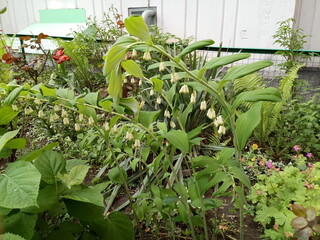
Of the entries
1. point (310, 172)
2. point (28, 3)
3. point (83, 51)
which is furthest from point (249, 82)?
point (28, 3)

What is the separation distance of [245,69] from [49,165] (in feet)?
2.51

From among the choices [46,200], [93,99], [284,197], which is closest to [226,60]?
[93,99]

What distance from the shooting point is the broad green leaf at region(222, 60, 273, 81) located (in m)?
0.74

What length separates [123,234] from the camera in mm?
1108

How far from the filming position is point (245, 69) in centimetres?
78

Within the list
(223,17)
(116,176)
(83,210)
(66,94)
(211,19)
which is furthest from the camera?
(211,19)

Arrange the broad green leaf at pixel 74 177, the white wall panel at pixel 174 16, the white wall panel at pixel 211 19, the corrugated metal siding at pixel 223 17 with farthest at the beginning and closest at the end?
1. the white wall panel at pixel 174 16
2. the white wall panel at pixel 211 19
3. the corrugated metal siding at pixel 223 17
4. the broad green leaf at pixel 74 177

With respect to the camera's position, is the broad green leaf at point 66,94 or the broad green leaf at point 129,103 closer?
the broad green leaf at point 129,103

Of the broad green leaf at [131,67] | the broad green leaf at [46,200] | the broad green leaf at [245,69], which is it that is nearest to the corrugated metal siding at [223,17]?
the broad green leaf at [245,69]

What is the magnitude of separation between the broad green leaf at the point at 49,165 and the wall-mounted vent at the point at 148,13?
11.4 feet

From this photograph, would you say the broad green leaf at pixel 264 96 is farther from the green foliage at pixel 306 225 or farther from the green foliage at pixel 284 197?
the green foliage at pixel 284 197

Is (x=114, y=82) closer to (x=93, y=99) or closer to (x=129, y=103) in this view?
(x=129, y=103)

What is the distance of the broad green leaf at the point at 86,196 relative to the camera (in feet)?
2.91

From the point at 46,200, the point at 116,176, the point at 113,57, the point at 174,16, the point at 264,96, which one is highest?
the point at 174,16
